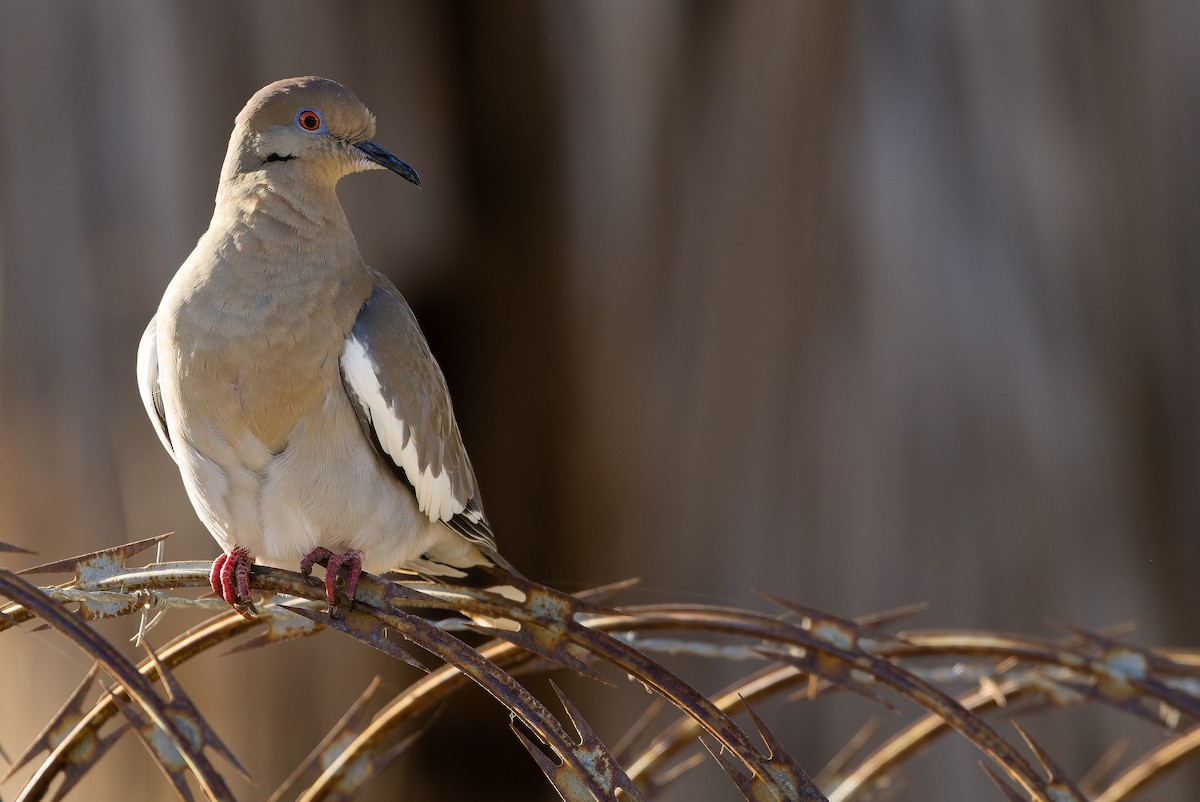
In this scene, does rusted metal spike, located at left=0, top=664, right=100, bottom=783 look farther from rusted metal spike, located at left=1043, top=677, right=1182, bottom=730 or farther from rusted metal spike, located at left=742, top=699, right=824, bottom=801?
rusted metal spike, located at left=1043, top=677, right=1182, bottom=730

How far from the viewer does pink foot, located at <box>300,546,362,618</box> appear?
1156 mm

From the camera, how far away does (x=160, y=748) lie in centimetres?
119

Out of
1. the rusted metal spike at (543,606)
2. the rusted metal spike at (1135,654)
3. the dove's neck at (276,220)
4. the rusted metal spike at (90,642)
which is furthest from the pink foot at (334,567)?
the rusted metal spike at (1135,654)

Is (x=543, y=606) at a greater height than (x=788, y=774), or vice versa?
(x=543, y=606)

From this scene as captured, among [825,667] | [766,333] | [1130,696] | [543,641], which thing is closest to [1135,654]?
[1130,696]

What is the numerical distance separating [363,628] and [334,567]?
0.20m

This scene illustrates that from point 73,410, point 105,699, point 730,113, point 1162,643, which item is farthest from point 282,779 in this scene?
point 1162,643

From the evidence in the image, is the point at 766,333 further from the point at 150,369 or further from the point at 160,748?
the point at 160,748

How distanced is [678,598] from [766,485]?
15.4 inches

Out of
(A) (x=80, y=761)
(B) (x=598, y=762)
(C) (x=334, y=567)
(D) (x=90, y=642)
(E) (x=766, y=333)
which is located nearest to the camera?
(D) (x=90, y=642)

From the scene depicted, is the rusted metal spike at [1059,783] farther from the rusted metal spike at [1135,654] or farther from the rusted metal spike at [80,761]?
the rusted metal spike at [80,761]

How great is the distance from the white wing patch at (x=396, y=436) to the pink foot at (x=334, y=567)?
145mm

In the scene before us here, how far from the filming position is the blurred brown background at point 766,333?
108 inches

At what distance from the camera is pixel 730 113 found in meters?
2.92
